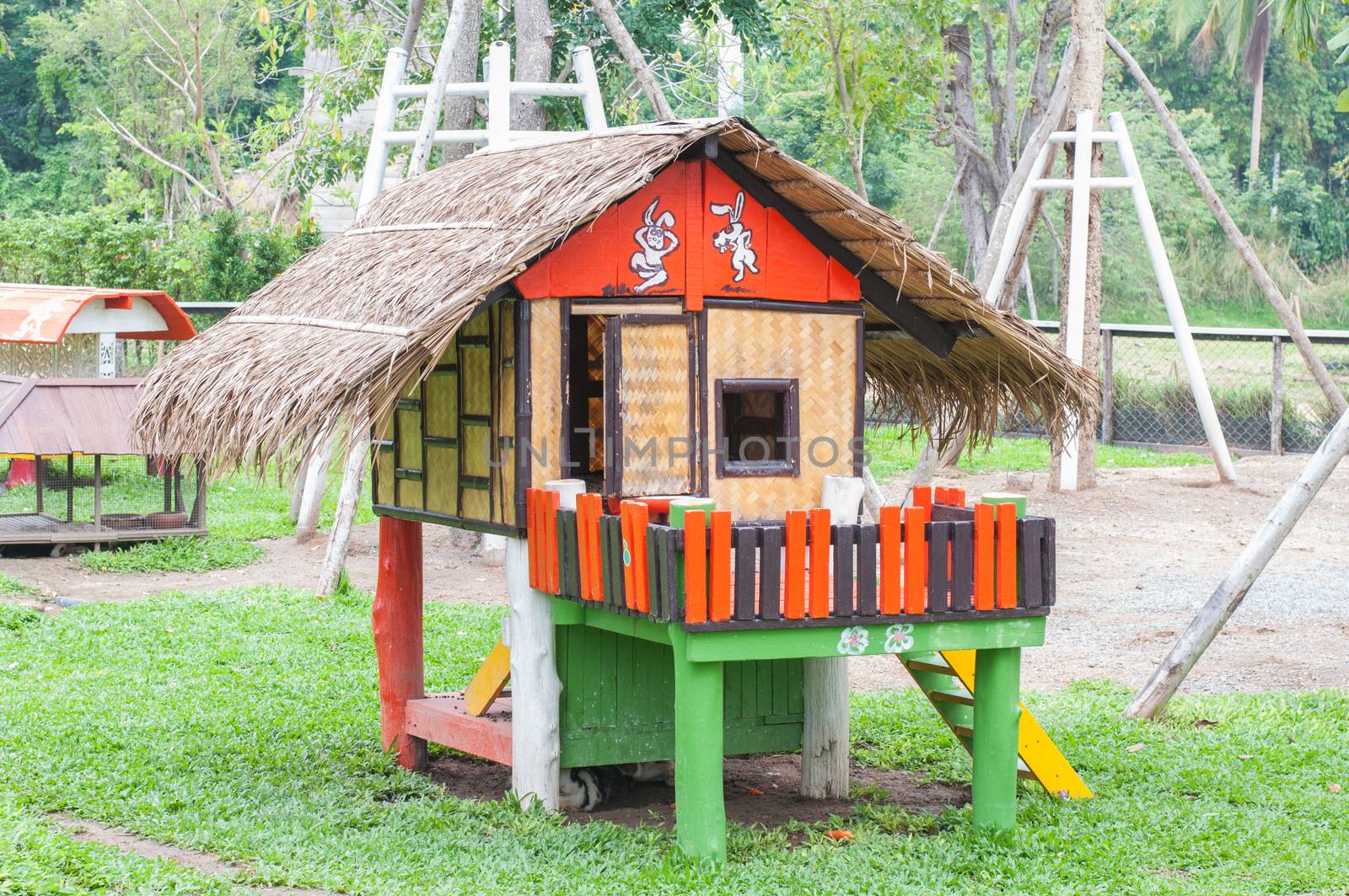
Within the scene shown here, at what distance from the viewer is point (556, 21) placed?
655 inches

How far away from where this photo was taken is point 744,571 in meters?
5.90

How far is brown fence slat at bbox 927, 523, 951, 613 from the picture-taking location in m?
6.20

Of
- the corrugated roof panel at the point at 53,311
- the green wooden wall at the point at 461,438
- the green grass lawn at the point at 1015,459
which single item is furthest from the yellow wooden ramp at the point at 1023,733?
the green grass lawn at the point at 1015,459

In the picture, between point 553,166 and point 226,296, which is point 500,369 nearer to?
point 553,166

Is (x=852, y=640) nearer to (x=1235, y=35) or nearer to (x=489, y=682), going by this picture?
(x=489, y=682)

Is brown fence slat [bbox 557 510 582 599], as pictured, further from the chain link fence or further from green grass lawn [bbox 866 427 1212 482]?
the chain link fence

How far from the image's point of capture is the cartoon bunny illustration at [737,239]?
22.8ft

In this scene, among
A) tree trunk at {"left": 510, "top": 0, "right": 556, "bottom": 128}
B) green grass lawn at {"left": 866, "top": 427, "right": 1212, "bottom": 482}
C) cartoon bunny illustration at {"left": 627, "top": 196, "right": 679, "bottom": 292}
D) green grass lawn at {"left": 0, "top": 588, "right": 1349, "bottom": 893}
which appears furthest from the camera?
green grass lawn at {"left": 866, "top": 427, "right": 1212, "bottom": 482}

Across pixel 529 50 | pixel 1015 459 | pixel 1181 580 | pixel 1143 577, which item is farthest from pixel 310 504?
pixel 1015 459

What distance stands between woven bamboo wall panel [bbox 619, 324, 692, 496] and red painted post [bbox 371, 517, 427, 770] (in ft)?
6.18

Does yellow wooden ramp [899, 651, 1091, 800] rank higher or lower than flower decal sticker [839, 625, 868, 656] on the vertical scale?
lower

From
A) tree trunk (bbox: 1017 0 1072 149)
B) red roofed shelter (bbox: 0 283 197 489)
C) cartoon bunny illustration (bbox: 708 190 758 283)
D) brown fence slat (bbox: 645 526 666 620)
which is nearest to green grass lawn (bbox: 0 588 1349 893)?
brown fence slat (bbox: 645 526 666 620)

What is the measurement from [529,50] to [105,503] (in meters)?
5.59

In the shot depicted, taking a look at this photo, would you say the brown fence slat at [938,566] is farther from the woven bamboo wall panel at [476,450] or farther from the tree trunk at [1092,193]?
the tree trunk at [1092,193]
